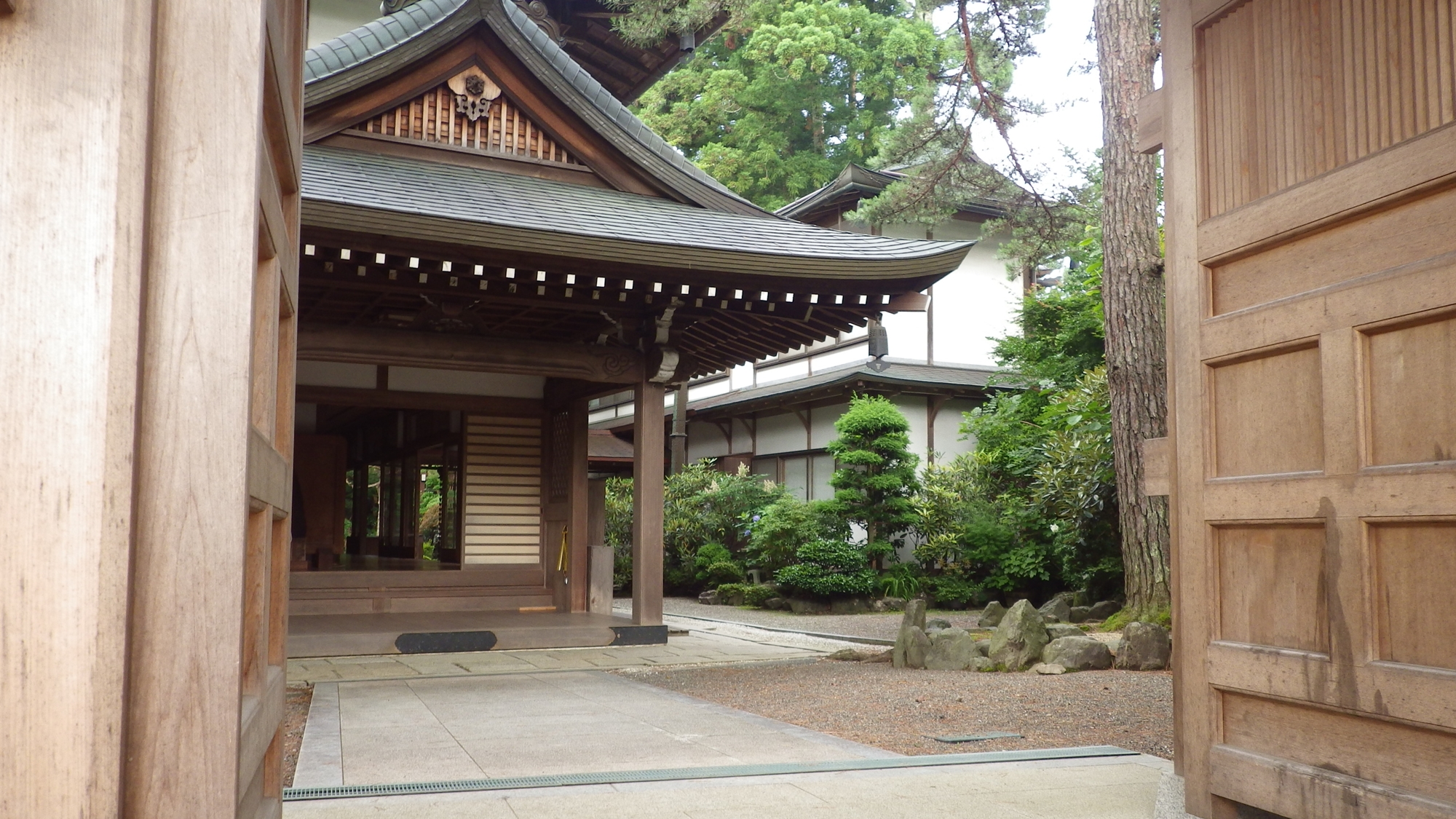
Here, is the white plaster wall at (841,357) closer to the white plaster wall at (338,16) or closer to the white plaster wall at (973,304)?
the white plaster wall at (973,304)

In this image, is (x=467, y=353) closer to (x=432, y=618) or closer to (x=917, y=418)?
(x=432, y=618)

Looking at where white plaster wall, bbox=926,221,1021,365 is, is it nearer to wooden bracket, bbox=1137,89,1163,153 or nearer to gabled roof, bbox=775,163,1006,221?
gabled roof, bbox=775,163,1006,221

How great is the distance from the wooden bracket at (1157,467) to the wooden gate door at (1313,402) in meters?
0.18

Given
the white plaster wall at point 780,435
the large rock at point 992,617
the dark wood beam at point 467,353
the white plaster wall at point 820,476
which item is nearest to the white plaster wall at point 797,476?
the white plaster wall at point 820,476

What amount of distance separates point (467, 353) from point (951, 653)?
4368mm

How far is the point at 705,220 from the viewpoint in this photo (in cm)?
905

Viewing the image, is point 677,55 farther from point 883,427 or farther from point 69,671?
point 69,671

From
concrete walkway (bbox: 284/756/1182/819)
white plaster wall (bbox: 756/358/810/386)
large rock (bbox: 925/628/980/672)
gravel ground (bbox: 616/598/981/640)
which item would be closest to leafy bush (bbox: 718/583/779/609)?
gravel ground (bbox: 616/598/981/640)

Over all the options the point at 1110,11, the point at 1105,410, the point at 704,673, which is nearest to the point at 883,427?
the point at 1105,410

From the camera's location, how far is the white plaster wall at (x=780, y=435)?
18766mm

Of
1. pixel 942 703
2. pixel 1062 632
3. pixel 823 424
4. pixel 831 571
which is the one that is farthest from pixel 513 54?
pixel 823 424

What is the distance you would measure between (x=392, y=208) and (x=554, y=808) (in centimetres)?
449

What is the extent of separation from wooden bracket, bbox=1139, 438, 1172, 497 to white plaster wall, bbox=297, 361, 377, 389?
312 inches

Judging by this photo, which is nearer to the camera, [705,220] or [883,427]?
[705,220]
